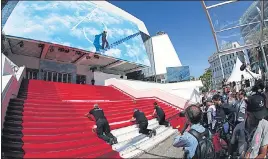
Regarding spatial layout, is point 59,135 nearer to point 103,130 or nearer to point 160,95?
point 103,130

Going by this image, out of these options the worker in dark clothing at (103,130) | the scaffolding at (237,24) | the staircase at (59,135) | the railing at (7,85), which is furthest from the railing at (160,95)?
the worker in dark clothing at (103,130)

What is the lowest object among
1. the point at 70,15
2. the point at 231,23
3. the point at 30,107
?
the point at 30,107

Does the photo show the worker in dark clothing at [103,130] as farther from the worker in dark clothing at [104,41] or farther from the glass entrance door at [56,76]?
the glass entrance door at [56,76]

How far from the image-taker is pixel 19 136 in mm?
5824

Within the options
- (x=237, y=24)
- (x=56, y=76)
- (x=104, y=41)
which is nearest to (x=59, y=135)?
(x=237, y=24)

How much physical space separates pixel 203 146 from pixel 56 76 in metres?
24.0

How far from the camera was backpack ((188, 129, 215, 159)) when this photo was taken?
2578mm

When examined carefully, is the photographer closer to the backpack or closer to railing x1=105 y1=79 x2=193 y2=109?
the backpack

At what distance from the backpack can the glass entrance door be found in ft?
76.2

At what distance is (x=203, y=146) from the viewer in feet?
8.49

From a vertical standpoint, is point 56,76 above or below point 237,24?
below

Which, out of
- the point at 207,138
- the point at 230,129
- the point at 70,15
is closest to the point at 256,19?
the point at 230,129

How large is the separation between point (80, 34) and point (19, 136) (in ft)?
55.1

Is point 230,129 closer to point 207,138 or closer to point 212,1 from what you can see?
point 207,138
